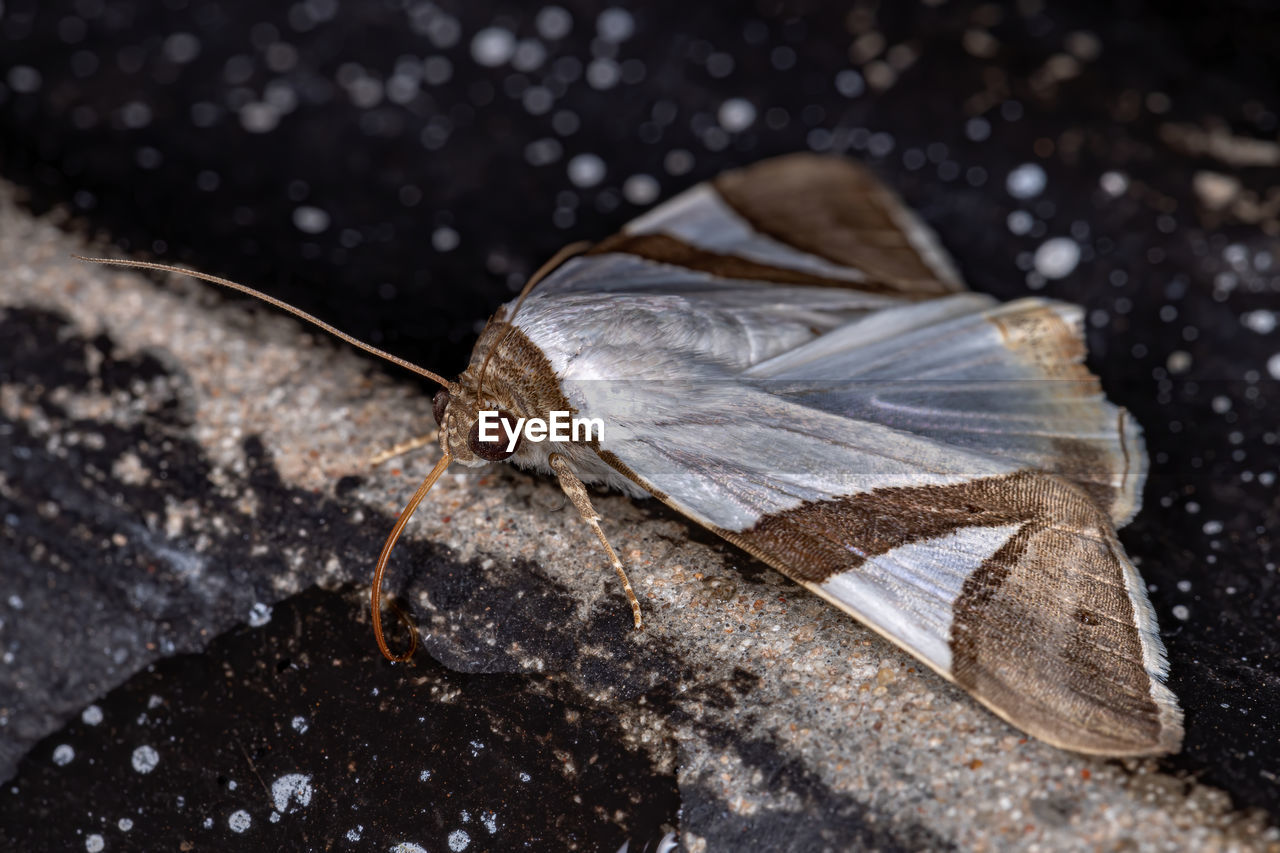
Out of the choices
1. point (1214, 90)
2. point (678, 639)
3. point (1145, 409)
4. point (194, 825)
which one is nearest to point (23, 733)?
point (194, 825)

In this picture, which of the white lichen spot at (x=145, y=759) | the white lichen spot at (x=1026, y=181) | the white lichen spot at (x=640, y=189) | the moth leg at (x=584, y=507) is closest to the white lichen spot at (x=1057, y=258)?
the white lichen spot at (x=1026, y=181)

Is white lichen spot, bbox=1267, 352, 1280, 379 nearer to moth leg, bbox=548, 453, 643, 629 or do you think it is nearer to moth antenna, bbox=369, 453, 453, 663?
moth leg, bbox=548, 453, 643, 629

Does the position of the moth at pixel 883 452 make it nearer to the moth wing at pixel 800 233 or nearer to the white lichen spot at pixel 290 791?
the moth wing at pixel 800 233

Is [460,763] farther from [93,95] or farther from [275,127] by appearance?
[93,95]

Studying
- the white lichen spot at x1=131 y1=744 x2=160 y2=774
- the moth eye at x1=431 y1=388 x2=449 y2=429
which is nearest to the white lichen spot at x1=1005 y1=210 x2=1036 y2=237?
the moth eye at x1=431 y1=388 x2=449 y2=429

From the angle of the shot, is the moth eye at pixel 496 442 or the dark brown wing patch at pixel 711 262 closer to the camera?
the moth eye at pixel 496 442

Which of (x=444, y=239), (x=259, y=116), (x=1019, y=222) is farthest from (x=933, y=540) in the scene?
(x=259, y=116)
